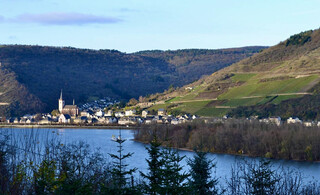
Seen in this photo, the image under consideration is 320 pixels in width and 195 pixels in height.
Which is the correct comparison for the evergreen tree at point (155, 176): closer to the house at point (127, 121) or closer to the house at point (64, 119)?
the house at point (127, 121)

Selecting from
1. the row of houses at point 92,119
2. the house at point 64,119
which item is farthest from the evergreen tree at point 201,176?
the house at point 64,119

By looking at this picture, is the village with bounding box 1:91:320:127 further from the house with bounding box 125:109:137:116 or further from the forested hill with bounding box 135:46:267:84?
the forested hill with bounding box 135:46:267:84

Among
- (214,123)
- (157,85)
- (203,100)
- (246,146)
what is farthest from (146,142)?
(157,85)

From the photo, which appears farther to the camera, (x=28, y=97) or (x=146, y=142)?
(x=28, y=97)

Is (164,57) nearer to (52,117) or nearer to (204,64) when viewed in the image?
(204,64)

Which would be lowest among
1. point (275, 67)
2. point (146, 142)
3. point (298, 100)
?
point (146, 142)

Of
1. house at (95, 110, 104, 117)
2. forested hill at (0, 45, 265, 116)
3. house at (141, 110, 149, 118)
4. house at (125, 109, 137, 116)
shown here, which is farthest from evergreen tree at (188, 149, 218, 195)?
house at (95, 110, 104, 117)

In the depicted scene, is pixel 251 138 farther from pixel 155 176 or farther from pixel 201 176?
pixel 155 176
